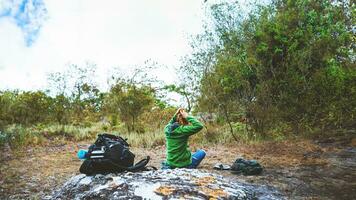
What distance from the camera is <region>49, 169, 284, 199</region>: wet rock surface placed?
470 cm

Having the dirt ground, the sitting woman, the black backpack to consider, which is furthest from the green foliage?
the black backpack

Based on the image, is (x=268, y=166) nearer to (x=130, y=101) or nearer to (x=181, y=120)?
(x=181, y=120)

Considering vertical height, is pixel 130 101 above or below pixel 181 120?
above

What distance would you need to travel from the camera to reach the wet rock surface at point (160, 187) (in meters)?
4.70

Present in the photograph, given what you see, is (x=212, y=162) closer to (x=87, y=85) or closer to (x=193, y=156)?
(x=193, y=156)

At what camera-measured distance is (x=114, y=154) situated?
5367mm

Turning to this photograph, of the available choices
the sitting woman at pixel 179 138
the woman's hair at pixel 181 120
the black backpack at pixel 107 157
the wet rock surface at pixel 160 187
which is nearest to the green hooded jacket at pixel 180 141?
the sitting woman at pixel 179 138

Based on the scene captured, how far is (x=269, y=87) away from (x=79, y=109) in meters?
11.5

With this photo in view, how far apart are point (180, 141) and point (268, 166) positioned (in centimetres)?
215

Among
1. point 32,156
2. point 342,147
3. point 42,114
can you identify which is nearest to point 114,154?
point 32,156

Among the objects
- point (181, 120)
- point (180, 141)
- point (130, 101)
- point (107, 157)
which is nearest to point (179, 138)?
point (180, 141)

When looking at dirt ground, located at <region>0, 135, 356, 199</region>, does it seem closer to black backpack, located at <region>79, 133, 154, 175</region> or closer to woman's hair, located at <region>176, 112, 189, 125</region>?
black backpack, located at <region>79, 133, 154, 175</region>

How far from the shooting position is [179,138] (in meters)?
6.36

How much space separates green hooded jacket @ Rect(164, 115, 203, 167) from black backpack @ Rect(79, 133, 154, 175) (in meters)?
1.00
